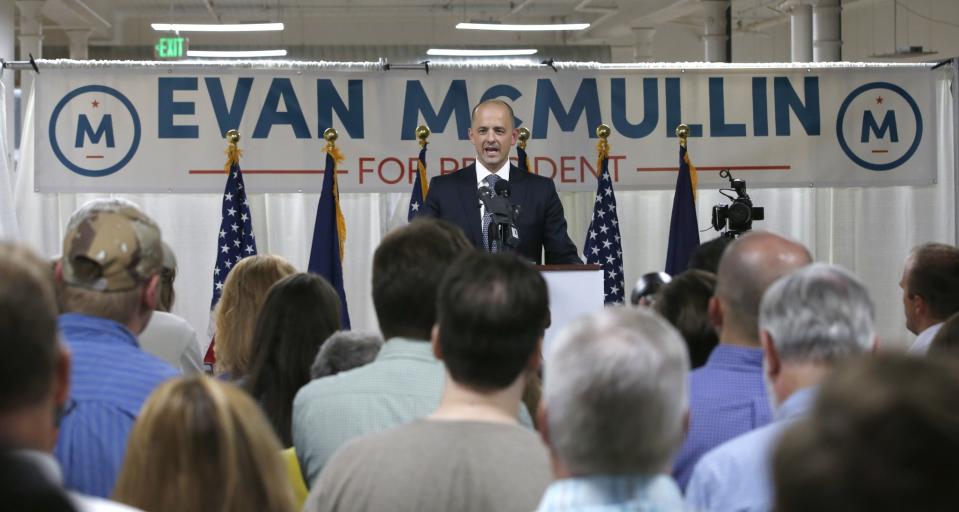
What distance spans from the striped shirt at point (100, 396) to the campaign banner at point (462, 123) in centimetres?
393

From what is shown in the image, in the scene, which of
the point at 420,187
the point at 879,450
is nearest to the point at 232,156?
the point at 420,187

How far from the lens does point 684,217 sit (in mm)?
5918

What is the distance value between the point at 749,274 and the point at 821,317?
0.46 metres

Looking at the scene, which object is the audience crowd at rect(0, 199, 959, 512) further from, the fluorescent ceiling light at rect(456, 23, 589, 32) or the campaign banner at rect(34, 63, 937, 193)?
the fluorescent ceiling light at rect(456, 23, 589, 32)

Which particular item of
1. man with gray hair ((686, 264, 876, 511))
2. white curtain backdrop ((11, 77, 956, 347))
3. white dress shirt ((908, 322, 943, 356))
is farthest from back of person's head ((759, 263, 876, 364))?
white curtain backdrop ((11, 77, 956, 347))

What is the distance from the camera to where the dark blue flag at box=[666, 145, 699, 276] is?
5914 millimetres

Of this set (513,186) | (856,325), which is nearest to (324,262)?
(513,186)

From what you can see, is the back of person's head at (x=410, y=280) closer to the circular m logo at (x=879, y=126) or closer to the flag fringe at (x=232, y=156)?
the flag fringe at (x=232, y=156)

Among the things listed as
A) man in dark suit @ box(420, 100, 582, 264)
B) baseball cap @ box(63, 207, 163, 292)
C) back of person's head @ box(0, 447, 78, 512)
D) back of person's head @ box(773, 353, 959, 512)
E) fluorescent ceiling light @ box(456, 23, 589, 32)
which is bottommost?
back of person's head @ box(0, 447, 78, 512)

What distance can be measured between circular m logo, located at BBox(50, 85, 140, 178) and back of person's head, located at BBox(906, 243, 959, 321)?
3728 mm

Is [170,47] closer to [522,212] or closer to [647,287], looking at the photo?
[522,212]

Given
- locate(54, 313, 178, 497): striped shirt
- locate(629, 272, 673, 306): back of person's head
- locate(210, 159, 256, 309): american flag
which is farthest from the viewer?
locate(210, 159, 256, 309): american flag

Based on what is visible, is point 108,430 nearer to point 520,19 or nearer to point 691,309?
point 691,309

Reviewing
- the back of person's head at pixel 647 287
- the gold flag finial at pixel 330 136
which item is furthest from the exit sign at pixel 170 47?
the back of person's head at pixel 647 287
